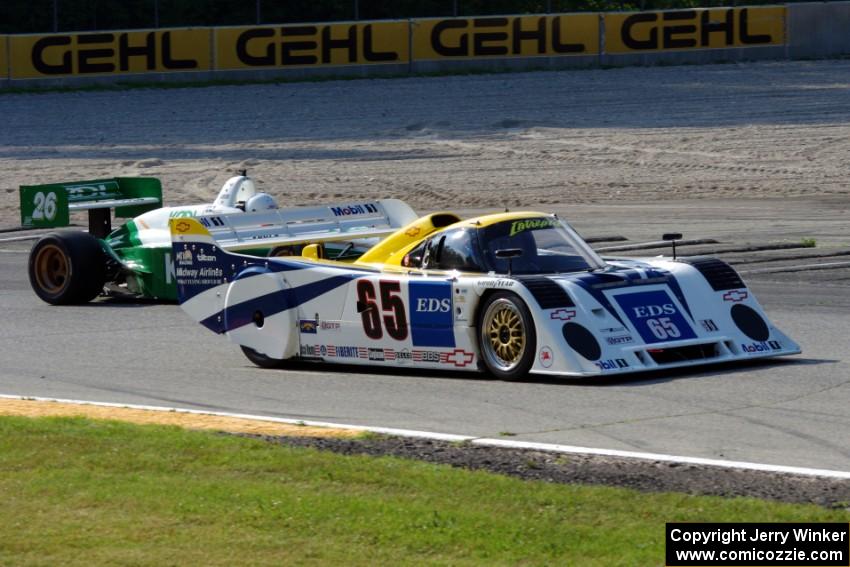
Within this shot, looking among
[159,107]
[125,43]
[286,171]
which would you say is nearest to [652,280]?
[286,171]

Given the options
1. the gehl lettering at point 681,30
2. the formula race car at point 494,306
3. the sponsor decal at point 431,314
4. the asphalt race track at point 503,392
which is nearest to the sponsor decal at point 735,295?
the formula race car at point 494,306

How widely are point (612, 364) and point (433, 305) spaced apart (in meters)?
1.45

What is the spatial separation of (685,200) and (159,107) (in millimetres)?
14495

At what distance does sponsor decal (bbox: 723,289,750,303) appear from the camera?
11336 millimetres

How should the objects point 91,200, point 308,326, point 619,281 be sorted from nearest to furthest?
1. point 619,281
2. point 308,326
3. point 91,200

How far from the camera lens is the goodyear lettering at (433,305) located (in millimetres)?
11172

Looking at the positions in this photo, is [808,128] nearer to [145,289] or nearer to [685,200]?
[685,200]

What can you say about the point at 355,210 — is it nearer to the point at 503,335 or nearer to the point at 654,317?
the point at 503,335

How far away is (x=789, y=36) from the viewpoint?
37562 mm

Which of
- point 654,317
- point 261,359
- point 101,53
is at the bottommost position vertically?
point 261,359

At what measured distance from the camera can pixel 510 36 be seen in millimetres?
36906

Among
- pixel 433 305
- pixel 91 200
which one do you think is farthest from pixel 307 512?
pixel 91 200

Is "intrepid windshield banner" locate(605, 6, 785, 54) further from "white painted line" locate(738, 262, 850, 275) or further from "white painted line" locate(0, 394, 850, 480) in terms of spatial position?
"white painted line" locate(0, 394, 850, 480)

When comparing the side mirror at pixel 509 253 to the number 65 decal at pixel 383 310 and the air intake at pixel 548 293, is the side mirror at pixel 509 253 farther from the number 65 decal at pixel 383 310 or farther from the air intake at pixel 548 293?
the number 65 decal at pixel 383 310
